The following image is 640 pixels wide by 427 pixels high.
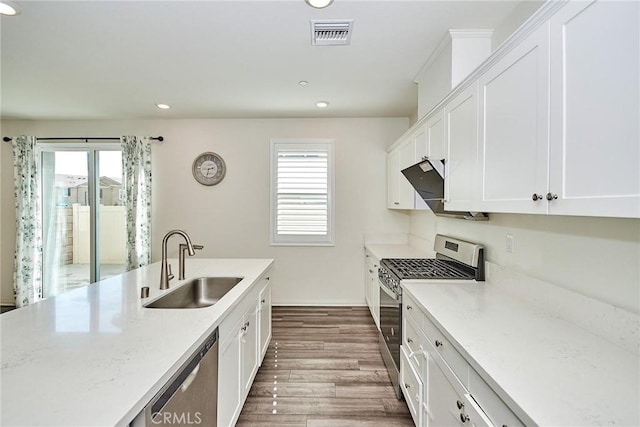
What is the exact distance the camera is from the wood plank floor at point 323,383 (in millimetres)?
2084

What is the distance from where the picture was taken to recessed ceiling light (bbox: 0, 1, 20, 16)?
1.85 meters

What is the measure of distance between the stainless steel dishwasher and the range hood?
1817 mm

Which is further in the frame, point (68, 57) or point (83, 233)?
point (83, 233)

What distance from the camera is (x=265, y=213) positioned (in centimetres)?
445

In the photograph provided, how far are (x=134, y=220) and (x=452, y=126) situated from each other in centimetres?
414

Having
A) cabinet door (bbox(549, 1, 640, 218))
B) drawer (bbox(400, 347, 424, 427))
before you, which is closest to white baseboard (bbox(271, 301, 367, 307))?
drawer (bbox(400, 347, 424, 427))

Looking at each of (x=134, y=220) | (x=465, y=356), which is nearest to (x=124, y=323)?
(x=465, y=356)

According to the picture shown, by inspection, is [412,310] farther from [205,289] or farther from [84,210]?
[84,210]

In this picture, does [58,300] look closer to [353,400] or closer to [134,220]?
[353,400]

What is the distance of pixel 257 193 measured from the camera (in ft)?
14.6

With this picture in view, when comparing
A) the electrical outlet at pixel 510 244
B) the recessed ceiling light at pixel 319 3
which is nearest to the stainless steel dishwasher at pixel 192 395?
the electrical outlet at pixel 510 244

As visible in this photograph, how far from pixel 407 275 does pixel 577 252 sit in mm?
1040

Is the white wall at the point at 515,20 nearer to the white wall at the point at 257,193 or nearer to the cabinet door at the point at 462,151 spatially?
the cabinet door at the point at 462,151

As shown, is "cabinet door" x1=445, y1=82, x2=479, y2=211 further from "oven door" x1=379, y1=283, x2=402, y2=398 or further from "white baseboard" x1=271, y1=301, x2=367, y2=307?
"white baseboard" x1=271, y1=301, x2=367, y2=307
